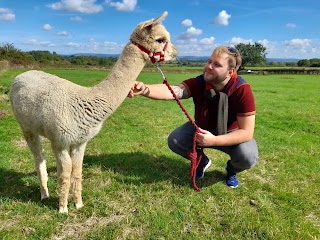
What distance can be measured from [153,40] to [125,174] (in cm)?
235

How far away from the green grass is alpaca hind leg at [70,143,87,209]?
0.13 m

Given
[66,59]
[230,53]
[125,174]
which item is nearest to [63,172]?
[125,174]

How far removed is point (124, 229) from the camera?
3.54 meters

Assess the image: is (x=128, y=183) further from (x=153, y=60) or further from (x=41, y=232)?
(x=153, y=60)

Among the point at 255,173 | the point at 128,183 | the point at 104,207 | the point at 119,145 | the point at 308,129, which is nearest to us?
the point at 104,207

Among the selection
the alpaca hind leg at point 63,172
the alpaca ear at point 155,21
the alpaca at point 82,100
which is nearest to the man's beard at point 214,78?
the alpaca at point 82,100

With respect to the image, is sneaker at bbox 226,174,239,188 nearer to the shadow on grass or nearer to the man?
the man

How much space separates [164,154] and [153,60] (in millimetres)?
2821

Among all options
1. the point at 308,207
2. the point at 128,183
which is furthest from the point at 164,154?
the point at 308,207

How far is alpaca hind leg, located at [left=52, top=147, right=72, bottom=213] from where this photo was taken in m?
3.76

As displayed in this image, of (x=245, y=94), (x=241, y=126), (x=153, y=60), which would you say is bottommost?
(x=241, y=126)

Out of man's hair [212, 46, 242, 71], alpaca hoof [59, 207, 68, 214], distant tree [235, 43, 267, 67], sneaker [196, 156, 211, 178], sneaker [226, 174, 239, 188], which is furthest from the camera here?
distant tree [235, 43, 267, 67]

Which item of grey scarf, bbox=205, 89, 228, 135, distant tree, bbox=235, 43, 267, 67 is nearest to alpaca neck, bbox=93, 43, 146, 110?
grey scarf, bbox=205, 89, 228, 135

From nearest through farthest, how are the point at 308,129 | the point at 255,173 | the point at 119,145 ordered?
the point at 255,173 → the point at 119,145 → the point at 308,129
